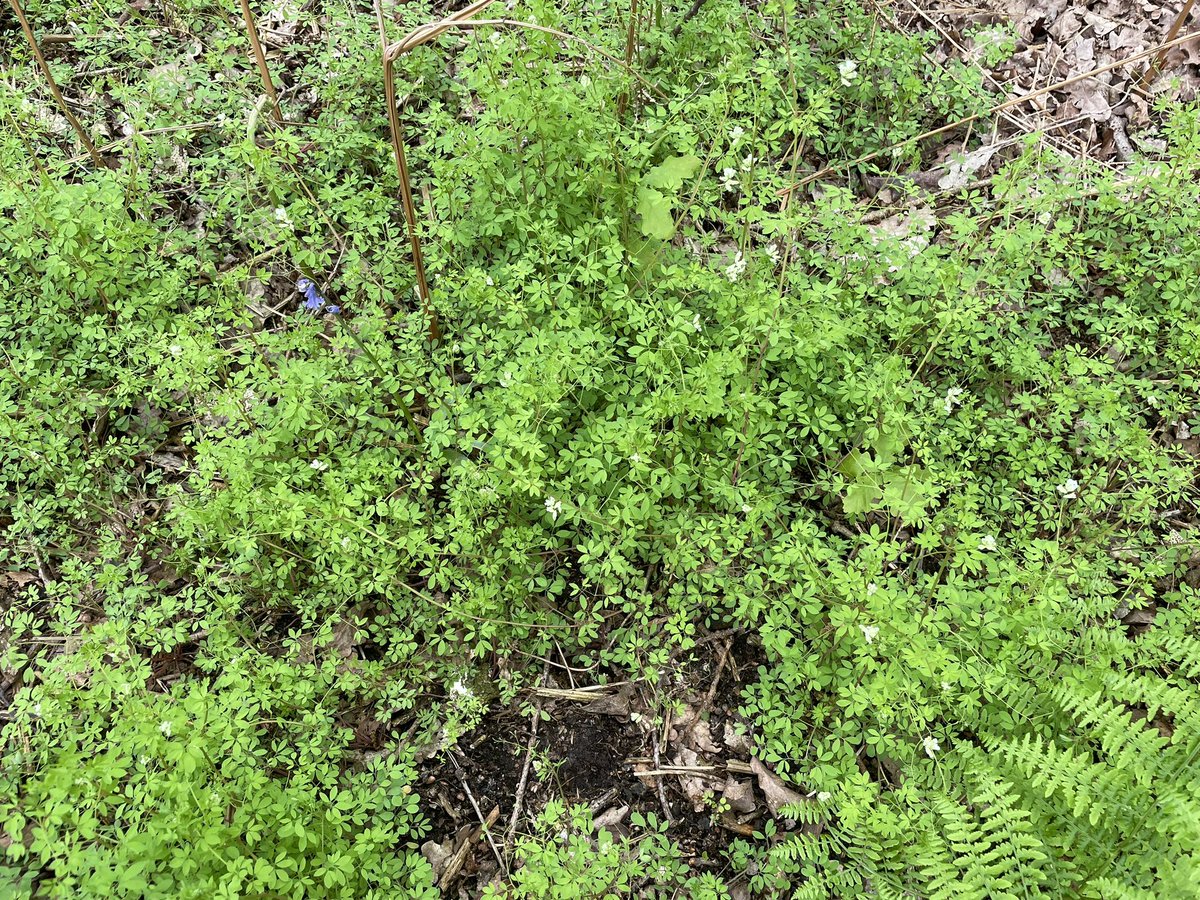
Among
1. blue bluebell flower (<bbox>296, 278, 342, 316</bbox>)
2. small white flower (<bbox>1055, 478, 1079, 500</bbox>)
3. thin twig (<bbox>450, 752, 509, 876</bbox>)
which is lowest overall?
thin twig (<bbox>450, 752, 509, 876</bbox>)

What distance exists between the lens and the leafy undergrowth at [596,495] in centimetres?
276

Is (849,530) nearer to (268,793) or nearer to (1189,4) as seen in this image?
(268,793)

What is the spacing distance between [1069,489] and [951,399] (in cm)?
65

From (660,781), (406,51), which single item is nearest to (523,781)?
(660,781)

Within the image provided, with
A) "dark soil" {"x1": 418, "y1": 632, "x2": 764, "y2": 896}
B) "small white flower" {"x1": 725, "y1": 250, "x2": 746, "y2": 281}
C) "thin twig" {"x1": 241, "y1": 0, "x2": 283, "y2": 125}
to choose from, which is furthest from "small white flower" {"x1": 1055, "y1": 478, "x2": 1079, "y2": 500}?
"thin twig" {"x1": 241, "y1": 0, "x2": 283, "y2": 125}

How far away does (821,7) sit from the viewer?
5.00 m

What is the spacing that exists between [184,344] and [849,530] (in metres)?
3.30

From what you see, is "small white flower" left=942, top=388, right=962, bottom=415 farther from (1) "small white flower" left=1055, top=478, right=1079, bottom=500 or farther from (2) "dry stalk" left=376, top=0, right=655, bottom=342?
(2) "dry stalk" left=376, top=0, right=655, bottom=342

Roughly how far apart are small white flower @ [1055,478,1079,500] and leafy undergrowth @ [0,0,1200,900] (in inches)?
0.6

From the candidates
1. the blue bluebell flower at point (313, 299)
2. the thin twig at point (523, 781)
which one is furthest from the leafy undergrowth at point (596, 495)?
the blue bluebell flower at point (313, 299)

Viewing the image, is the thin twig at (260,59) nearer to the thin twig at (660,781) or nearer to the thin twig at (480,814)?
the thin twig at (480,814)

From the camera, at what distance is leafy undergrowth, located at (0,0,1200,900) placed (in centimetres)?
276

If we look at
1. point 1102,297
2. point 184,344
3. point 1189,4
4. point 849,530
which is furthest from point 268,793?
point 1189,4

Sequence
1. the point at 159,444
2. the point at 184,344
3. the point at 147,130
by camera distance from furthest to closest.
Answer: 1. the point at 147,130
2. the point at 159,444
3. the point at 184,344
